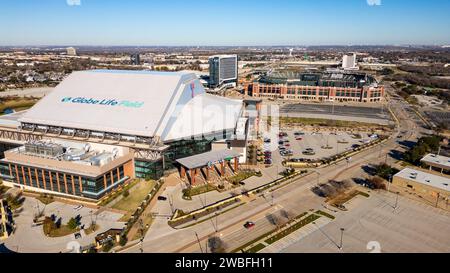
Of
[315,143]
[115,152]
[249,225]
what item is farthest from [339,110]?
[249,225]

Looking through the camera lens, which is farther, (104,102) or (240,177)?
(104,102)

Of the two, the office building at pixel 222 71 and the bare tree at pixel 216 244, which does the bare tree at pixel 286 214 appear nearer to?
the bare tree at pixel 216 244

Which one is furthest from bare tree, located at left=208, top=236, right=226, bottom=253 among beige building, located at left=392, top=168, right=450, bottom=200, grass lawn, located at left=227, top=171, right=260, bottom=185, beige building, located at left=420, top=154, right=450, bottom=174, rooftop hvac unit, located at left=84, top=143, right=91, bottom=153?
beige building, located at left=420, top=154, right=450, bottom=174

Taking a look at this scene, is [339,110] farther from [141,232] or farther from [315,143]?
[141,232]

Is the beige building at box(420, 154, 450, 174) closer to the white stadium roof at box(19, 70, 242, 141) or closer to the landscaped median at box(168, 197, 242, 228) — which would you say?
the white stadium roof at box(19, 70, 242, 141)

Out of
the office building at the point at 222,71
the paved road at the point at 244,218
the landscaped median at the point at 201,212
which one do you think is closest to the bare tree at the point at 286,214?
the paved road at the point at 244,218
